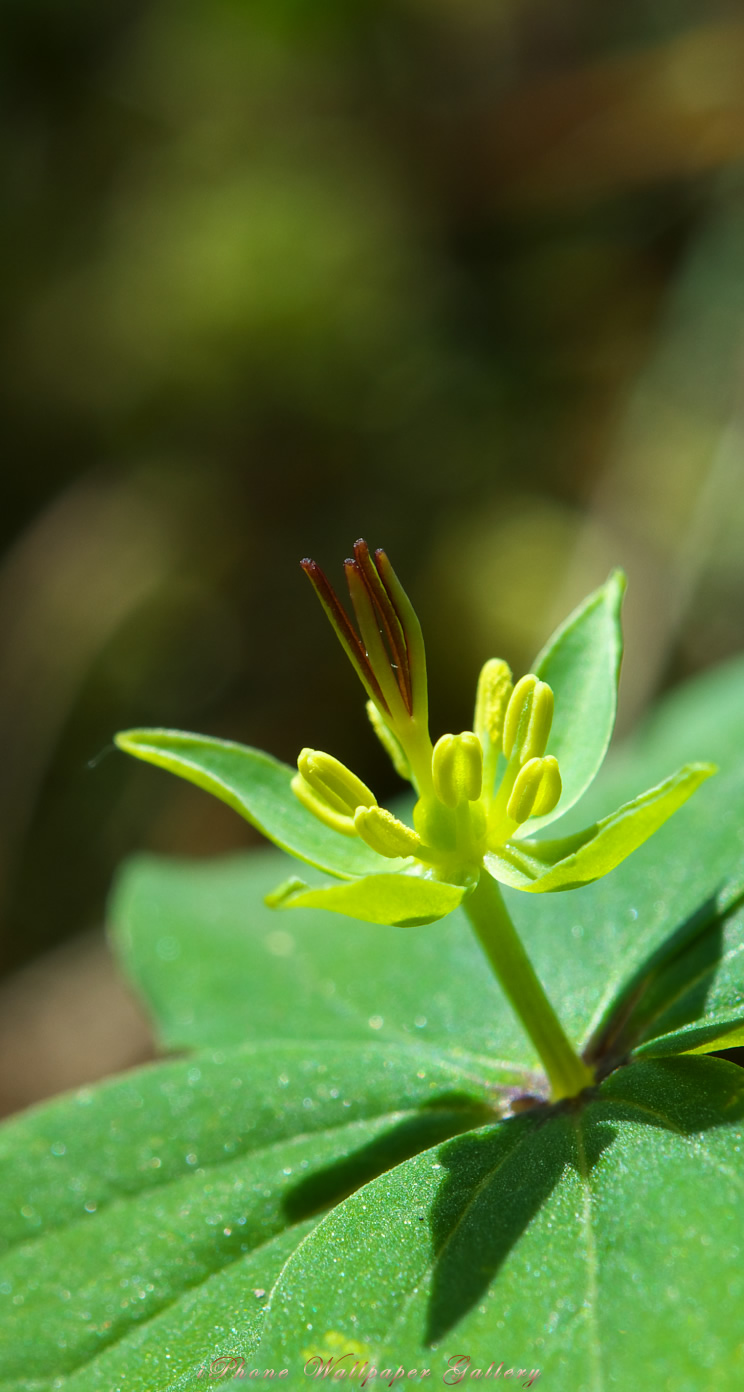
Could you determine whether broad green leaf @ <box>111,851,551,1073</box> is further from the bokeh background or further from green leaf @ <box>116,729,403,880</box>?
the bokeh background

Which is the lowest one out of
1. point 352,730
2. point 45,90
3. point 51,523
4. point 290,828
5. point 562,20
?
point 352,730

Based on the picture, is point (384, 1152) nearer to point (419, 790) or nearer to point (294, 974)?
point (419, 790)

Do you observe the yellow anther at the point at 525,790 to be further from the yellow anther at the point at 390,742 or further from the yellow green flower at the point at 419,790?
the yellow anther at the point at 390,742

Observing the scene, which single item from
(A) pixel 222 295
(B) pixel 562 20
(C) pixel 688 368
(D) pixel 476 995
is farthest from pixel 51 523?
(D) pixel 476 995

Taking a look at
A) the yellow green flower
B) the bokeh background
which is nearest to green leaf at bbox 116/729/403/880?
the yellow green flower

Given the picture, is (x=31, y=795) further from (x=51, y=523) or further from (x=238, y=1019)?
(x=238, y=1019)
